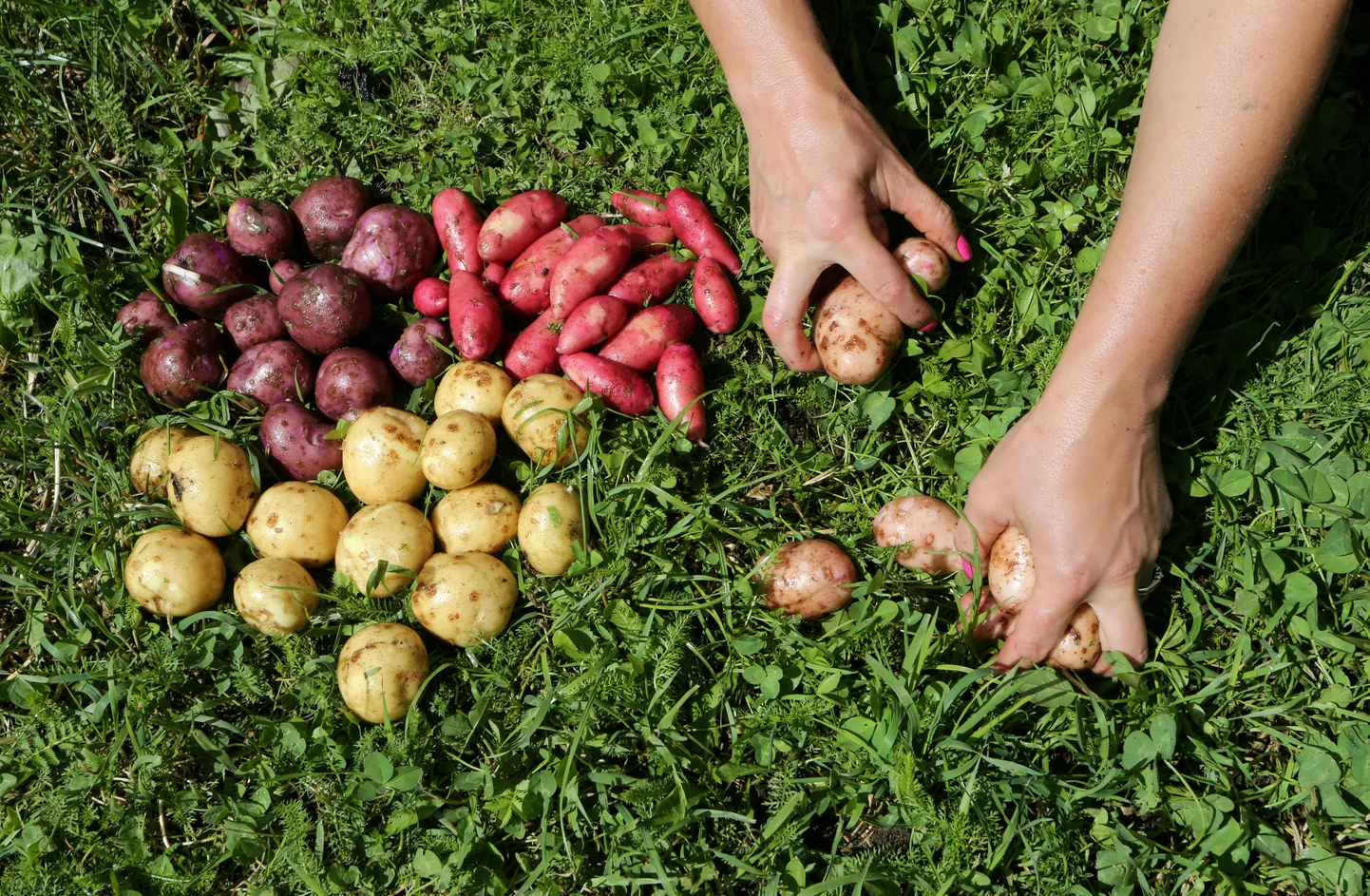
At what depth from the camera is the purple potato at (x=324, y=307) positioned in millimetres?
3271

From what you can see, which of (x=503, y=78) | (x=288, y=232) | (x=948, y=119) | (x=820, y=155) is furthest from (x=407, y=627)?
(x=948, y=119)

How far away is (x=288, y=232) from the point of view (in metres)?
3.59

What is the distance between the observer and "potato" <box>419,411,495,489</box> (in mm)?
3041

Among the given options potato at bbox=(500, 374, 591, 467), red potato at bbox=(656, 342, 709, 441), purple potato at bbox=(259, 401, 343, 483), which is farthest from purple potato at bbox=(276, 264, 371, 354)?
red potato at bbox=(656, 342, 709, 441)

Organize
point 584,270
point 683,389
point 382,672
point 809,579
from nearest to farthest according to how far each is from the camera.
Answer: point 382,672
point 809,579
point 683,389
point 584,270

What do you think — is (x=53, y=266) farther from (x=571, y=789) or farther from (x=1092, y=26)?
(x=1092, y=26)

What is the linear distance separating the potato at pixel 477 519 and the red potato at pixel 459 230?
0.87 m

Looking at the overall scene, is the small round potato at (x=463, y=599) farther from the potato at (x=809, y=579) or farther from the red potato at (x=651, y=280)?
the red potato at (x=651, y=280)

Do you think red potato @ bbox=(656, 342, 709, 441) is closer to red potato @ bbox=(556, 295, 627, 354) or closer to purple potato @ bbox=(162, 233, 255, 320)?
red potato @ bbox=(556, 295, 627, 354)

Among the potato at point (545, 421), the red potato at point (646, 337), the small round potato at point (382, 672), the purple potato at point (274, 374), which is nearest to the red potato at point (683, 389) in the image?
the red potato at point (646, 337)

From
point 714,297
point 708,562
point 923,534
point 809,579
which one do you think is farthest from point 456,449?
point 923,534

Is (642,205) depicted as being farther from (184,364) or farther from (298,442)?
(184,364)

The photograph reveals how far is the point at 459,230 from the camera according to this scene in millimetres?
3523

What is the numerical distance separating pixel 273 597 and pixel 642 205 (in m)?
1.77
